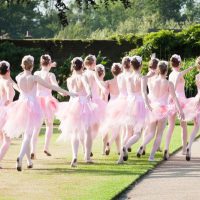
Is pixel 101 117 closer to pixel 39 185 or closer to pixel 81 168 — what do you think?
pixel 81 168

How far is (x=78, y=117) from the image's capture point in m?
14.3

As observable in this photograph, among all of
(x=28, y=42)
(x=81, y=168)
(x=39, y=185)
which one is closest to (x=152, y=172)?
(x=81, y=168)

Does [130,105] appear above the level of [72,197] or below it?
above

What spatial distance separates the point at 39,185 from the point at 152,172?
7.83 ft

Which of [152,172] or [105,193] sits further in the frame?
[152,172]

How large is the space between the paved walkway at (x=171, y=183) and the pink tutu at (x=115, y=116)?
1.14 metres

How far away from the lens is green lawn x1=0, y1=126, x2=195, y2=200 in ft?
35.2

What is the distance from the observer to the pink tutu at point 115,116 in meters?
15.0

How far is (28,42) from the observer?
36438 mm

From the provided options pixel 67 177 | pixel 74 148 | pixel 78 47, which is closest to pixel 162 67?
pixel 74 148

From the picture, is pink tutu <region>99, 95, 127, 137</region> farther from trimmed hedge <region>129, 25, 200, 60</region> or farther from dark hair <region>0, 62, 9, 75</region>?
trimmed hedge <region>129, 25, 200, 60</region>

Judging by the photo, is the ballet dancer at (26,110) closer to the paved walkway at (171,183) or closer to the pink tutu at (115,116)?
the pink tutu at (115,116)

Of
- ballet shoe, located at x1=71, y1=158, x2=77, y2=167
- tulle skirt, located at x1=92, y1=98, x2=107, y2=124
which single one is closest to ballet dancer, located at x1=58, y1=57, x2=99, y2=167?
tulle skirt, located at x1=92, y1=98, x2=107, y2=124

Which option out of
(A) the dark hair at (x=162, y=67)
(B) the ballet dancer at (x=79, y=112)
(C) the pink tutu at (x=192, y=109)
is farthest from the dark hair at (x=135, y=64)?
(C) the pink tutu at (x=192, y=109)
